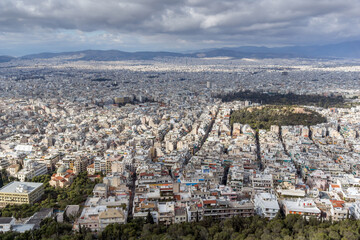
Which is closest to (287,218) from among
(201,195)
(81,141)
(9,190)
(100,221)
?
(201,195)

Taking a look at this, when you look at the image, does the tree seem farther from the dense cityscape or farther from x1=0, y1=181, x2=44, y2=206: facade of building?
x1=0, y1=181, x2=44, y2=206: facade of building

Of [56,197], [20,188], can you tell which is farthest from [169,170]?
[20,188]

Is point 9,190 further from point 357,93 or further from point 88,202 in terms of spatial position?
point 357,93

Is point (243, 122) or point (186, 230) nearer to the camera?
point (186, 230)

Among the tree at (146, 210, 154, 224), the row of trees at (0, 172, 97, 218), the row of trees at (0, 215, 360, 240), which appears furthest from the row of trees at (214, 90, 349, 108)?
the tree at (146, 210, 154, 224)

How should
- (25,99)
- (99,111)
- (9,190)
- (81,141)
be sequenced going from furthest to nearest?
(25,99)
(99,111)
(81,141)
(9,190)

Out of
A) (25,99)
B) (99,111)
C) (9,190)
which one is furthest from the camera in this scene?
(25,99)
